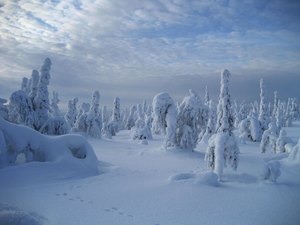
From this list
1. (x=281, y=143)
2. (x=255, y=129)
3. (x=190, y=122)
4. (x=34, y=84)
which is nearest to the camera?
(x=190, y=122)

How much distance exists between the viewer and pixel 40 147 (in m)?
12.5

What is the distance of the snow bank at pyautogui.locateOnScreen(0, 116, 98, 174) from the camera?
1177cm

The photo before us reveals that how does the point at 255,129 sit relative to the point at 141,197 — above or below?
above

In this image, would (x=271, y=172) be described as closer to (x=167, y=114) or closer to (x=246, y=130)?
(x=167, y=114)

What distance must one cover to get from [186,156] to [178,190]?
39.9 ft

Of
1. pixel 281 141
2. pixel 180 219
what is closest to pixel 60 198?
pixel 180 219

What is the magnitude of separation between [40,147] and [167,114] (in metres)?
13.0

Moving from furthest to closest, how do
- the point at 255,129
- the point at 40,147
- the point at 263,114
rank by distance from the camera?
the point at 263,114
the point at 255,129
the point at 40,147

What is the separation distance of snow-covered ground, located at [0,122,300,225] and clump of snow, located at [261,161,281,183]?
0.30 meters

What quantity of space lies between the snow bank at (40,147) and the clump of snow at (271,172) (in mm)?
8050

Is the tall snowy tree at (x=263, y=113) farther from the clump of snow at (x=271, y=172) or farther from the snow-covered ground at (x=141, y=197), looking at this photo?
the clump of snow at (x=271, y=172)

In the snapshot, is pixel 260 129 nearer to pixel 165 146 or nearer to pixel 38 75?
pixel 165 146

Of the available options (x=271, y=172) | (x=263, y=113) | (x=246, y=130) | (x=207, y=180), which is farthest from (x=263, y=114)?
(x=207, y=180)

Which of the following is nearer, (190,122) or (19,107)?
(190,122)
